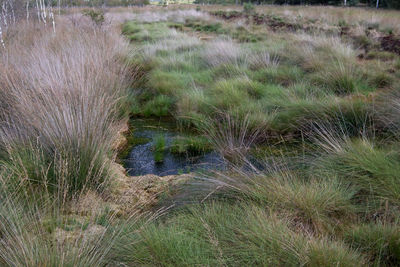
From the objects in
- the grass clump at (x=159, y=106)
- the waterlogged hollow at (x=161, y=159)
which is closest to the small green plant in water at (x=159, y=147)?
the waterlogged hollow at (x=161, y=159)

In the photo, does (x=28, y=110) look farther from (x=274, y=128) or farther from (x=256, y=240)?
(x=274, y=128)

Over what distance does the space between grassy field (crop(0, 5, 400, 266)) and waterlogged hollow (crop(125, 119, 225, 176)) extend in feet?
0.45

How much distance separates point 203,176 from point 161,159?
109cm

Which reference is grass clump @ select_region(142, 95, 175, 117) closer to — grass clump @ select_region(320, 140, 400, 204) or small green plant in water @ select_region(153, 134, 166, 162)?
small green plant in water @ select_region(153, 134, 166, 162)

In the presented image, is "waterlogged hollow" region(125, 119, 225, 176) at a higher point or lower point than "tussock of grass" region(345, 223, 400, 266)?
lower

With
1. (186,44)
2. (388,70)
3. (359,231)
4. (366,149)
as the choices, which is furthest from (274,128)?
(186,44)

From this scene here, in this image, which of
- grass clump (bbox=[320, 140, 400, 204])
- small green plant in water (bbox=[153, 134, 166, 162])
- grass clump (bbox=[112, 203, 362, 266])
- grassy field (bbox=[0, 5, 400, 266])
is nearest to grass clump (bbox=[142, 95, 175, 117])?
grassy field (bbox=[0, 5, 400, 266])

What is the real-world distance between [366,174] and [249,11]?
22.1 metres

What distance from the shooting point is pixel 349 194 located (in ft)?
8.78

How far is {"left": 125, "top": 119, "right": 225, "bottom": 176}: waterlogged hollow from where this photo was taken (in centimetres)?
401

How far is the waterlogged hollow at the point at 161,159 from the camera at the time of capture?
4012 mm

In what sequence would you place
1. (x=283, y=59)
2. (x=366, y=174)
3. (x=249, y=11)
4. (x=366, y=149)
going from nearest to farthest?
(x=366, y=174) → (x=366, y=149) → (x=283, y=59) → (x=249, y=11)

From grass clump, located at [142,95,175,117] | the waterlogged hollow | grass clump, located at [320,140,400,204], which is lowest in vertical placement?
the waterlogged hollow

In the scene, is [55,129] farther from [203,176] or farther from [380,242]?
[380,242]
